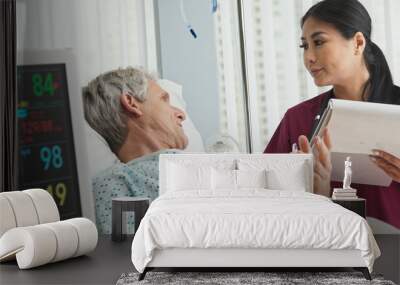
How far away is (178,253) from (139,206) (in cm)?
→ 193

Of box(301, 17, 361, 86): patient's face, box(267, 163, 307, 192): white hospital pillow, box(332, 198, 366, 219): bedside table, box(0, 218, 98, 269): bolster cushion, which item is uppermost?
box(301, 17, 361, 86): patient's face

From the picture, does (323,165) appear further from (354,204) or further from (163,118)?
(163,118)

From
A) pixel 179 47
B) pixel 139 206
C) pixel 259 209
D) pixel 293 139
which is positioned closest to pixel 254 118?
pixel 293 139

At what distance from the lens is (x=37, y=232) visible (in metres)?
5.55

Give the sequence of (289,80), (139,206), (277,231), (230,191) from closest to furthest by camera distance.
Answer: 1. (277,231)
2. (230,191)
3. (139,206)
4. (289,80)

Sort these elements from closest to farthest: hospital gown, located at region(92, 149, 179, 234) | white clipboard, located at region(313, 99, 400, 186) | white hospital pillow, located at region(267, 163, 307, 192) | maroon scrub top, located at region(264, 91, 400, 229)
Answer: white hospital pillow, located at region(267, 163, 307, 192) → white clipboard, located at region(313, 99, 400, 186) → maroon scrub top, located at region(264, 91, 400, 229) → hospital gown, located at region(92, 149, 179, 234)

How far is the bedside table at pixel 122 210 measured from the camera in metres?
7.01

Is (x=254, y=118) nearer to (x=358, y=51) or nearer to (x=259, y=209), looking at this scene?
(x=358, y=51)

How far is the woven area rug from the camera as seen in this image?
5.03 meters

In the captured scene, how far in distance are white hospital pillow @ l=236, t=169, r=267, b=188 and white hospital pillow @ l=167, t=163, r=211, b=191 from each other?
29cm

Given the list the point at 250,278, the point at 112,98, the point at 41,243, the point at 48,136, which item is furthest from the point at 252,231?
Result: the point at 48,136

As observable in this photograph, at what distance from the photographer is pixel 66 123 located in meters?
7.81

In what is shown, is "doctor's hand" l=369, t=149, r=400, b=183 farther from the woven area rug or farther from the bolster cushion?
the bolster cushion

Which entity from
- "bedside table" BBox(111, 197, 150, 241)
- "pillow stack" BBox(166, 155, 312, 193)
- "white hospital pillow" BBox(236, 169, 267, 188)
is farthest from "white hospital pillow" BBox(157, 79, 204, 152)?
"white hospital pillow" BBox(236, 169, 267, 188)
